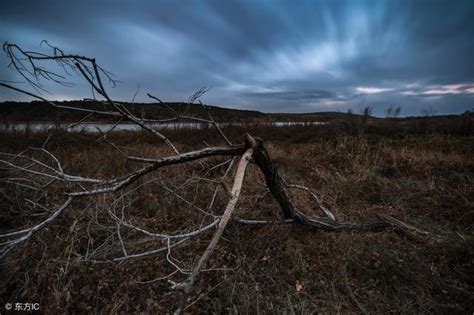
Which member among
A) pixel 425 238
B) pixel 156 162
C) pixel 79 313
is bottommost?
pixel 79 313

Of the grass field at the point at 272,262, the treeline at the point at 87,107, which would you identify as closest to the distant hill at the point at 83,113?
the treeline at the point at 87,107

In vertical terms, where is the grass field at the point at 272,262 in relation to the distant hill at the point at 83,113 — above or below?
below

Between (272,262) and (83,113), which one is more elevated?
(83,113)

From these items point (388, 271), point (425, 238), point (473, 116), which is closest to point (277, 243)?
point (388, 271)

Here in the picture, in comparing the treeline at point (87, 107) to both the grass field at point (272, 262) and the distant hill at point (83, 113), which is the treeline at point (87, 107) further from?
the grass field at point (272, 262)

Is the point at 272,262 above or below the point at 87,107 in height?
below

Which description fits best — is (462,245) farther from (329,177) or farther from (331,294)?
(329,177)

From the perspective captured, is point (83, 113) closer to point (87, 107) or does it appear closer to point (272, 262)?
point (87, 107)

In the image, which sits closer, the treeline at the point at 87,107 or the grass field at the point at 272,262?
the grass field at the point at 272,262

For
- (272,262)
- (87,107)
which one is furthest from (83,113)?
(272,262)

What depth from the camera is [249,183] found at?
15.1 feet

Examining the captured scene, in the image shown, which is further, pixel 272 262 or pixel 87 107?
pixel 272 262

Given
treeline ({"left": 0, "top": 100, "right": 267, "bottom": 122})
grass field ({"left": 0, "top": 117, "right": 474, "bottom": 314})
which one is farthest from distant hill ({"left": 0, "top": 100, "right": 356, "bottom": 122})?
grass field ({"left": 0, "top": 117, "right": 474, "bottom": 314})

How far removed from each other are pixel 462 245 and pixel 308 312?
1954 millimetres
